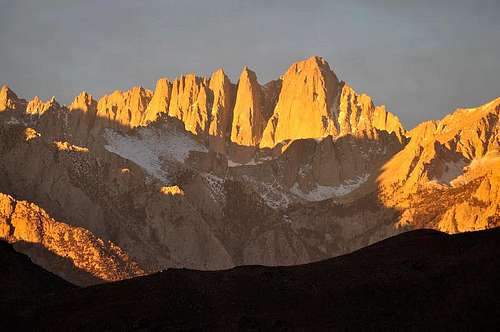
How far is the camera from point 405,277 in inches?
2105

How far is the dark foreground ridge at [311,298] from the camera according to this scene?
156 feet

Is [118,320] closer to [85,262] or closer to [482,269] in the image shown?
[482,269]

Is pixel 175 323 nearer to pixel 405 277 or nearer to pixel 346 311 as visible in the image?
pixel 346 311

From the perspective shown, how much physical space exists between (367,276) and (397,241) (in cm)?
1163

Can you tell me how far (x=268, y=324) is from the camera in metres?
48.6

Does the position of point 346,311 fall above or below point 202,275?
below

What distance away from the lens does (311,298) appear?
5309 cm

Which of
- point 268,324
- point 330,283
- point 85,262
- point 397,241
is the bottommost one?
point 268,324

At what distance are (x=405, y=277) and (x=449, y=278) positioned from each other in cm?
267

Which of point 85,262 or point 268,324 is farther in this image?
point 85,262

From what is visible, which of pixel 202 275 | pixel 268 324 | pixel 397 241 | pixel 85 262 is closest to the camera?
pixel 268 324

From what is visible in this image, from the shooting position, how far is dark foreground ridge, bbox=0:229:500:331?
47562mm

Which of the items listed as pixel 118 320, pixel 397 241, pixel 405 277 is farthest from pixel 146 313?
pixel 397 241

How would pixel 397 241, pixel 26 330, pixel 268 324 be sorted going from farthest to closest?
pixel 397 241 < pixel 26 330 < pixel 268 324
